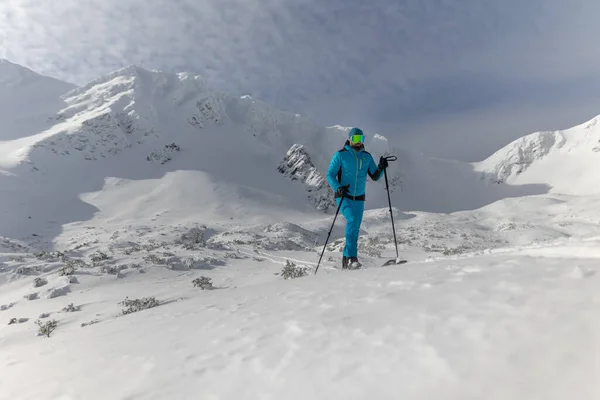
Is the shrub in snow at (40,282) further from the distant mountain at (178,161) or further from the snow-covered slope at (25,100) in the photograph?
the snow-covered slope at (25,100)

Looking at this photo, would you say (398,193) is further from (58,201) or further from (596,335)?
(596,335)

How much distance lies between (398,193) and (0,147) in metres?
71.5

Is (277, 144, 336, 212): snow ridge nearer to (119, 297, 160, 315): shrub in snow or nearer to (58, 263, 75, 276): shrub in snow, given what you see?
(58, 263, 75, 276): shrub in snow

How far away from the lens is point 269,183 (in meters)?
61.1

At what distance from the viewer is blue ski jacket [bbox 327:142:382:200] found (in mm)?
7348

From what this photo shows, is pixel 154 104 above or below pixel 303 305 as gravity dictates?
above

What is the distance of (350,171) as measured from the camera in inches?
291

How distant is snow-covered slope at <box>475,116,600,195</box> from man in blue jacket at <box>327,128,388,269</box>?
7791cm

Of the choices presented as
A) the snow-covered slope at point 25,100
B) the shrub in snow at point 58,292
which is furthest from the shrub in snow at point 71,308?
the snow-covered slope at point 25,100

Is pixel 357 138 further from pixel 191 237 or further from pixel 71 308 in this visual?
pixel 191 237

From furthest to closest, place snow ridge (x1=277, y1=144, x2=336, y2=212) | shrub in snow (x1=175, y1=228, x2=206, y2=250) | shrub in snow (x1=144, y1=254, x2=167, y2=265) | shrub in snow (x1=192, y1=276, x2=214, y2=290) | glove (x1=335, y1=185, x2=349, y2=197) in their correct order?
snow ridge (x1=277, y1=144, x2=336, y2=212), shrub in snow (x1=175, y1=228, x2=206, y2=250), shrub in snow (x1=144, y1=254, x2=167, y2=265), shrub in snow (x1=192, y1=276, x2=214, y2=290), glove (x1=335, y1=185, x2=349, y2=197)

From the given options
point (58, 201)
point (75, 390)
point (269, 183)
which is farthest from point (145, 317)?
point (269, 183)

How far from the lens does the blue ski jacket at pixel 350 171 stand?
735cm

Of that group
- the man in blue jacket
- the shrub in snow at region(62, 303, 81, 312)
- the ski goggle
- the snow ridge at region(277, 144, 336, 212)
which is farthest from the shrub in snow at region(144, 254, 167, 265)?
the snow ridge at region(277, 144, 336, 212)
